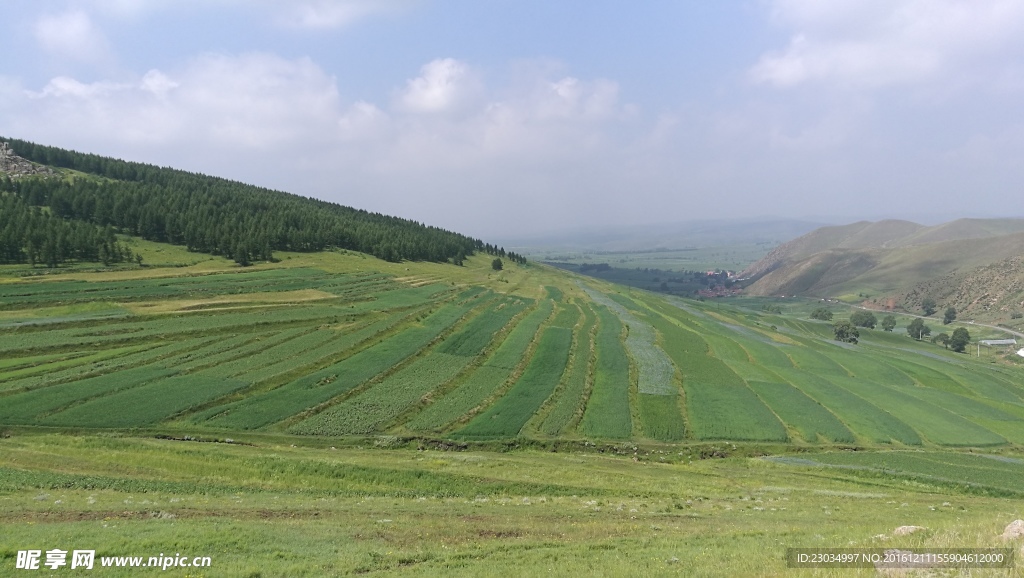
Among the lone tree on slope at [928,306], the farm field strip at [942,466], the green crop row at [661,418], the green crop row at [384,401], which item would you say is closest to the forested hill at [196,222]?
the green crop row at [384,401]

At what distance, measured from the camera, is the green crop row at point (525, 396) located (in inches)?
1661

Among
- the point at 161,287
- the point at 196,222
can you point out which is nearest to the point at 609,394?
the point at 161,287

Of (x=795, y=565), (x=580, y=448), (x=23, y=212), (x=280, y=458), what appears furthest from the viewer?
(x=23, y=212)

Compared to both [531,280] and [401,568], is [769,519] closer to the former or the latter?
[401,568]

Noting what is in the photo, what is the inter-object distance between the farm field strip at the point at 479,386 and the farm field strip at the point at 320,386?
939 cm

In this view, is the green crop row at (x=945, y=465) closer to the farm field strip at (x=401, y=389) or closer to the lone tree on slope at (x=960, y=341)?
the farm field strip at (x=401, y=389)

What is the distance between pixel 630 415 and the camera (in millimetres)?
47750

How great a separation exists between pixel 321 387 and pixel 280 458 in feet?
52.4

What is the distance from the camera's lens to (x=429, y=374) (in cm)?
5403

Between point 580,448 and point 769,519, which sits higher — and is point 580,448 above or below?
below

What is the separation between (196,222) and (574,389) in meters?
128

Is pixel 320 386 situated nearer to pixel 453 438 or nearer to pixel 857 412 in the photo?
pixel 453 438

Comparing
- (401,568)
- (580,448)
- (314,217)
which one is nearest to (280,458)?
(401,568)

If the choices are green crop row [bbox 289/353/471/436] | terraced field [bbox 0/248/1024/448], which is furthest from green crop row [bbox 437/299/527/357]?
green crop row [bbox 289/353/471/436]
